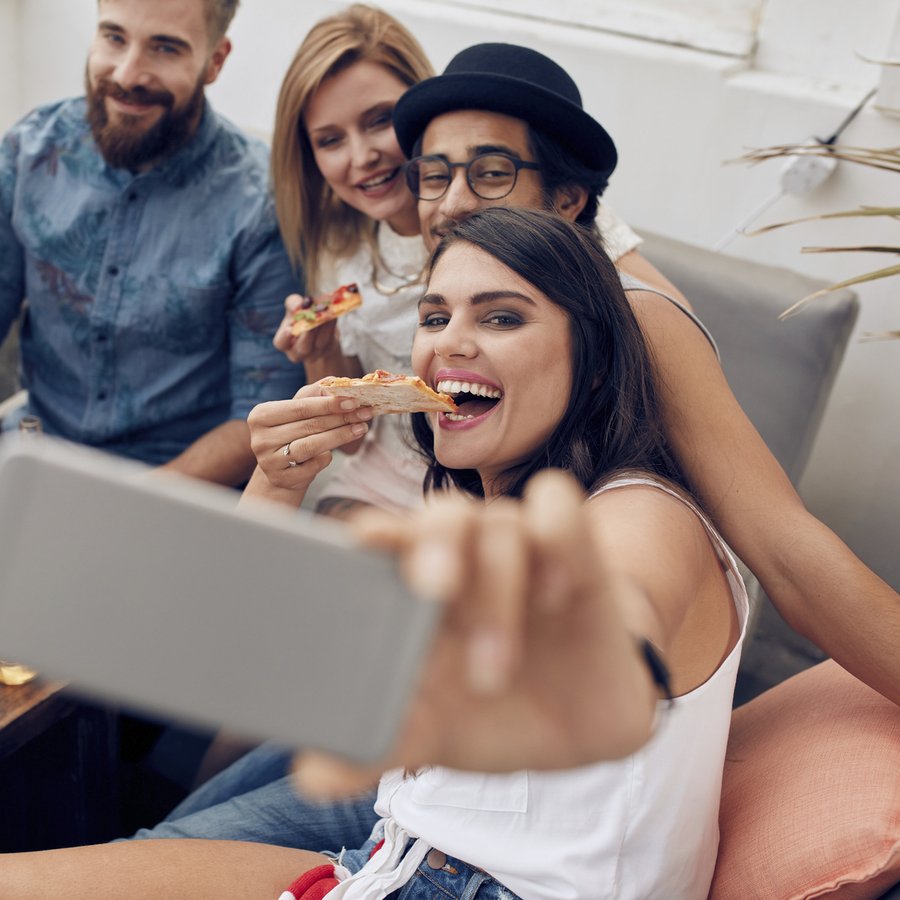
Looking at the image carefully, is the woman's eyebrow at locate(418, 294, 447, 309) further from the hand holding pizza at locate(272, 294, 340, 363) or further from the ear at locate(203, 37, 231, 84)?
the ear at locate(203, 37, 231, 84)

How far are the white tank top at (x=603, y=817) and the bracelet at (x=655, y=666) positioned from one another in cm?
33

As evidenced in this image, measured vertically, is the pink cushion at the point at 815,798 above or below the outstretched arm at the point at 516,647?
below

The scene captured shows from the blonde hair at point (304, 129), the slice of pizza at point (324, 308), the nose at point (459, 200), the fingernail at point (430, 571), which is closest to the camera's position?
the fingernail at point (430, 571)

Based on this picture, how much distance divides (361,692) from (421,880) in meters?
0.74

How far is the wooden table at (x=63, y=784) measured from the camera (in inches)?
65.5

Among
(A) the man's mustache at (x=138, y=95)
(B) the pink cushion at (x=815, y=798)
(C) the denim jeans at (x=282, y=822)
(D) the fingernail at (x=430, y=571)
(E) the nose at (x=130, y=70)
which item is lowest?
(C) the denim jeans at (x=282, y=822)

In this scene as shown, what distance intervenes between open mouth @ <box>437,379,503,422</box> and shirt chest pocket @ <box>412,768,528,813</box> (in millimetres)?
478

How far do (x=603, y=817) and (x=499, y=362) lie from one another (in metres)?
0.59

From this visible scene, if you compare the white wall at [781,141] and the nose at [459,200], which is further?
the white wall at [781,141]

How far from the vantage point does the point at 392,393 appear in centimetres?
143

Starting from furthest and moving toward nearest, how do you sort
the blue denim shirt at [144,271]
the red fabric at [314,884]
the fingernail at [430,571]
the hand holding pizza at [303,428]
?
the blue denim shirt at [144,271], the hand holding pizza at [303,428], the red fabric at [314,884], the fingernail at [430,571]

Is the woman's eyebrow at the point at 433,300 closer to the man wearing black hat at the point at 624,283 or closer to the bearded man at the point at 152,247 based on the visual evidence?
the man wearing black hat at the point at 624,283

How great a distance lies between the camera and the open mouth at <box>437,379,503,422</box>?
Answer: 139 cm

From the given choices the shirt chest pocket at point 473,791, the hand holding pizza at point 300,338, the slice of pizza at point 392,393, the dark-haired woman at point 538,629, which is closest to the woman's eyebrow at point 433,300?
the dark-haired woman at point 538,629
